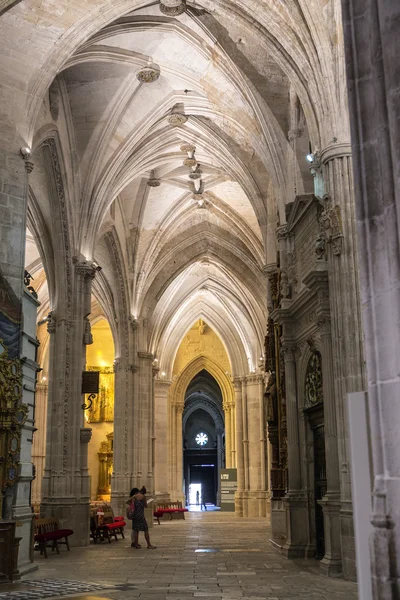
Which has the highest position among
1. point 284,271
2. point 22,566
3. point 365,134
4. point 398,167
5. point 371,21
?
point 284,271

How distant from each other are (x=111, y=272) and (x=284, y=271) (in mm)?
11575

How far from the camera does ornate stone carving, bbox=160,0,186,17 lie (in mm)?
13812

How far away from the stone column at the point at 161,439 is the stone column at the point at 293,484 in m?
18.7

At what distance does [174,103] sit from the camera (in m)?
18.0

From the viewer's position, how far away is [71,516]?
16.0 m

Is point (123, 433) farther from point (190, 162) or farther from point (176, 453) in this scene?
point (176, 453)

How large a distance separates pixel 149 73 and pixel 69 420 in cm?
835

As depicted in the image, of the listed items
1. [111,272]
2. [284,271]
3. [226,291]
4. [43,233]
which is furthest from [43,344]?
[284,271]

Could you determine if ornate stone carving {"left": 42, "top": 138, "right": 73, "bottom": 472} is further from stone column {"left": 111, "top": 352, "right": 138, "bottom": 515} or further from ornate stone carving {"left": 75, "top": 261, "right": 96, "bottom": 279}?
stone column {"left": 111, "top": 352, "right": 138, "bottom": 515}

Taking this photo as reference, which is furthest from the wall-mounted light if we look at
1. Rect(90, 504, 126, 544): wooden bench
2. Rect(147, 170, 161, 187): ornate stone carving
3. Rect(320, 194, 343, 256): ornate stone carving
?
Rect(147, 170, 161, 187): ornate stone carving

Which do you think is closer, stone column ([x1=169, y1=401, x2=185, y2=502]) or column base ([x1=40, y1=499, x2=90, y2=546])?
column base ([x1=40, y1=499, x2=90, y2=546])

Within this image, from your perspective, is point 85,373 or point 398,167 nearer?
point 398,167

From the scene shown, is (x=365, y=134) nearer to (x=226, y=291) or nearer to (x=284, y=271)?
(x=284, y=271)

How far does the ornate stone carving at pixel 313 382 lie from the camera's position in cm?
1233
